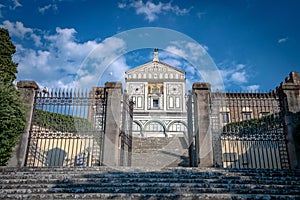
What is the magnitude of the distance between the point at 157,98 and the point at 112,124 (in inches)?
1147

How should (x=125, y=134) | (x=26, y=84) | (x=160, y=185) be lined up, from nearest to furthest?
(x=160, y=185)
(x=26, y=84)
(x=125, y=134)

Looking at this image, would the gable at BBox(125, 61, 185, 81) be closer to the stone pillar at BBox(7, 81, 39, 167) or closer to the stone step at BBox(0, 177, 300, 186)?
the stone pillar at BBox(7, 81, 39, 167)

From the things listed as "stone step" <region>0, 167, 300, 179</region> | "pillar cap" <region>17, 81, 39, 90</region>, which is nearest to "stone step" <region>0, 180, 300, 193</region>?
"stone step" <region>0, 167, 300, 179</region>

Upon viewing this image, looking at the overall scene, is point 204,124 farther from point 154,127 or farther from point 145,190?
point 154,127

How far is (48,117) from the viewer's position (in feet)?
30.6

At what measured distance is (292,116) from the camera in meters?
9.14

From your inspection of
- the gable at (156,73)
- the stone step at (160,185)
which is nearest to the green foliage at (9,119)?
the stone step at (160,185)

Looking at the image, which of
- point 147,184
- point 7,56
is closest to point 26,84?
point 7,56

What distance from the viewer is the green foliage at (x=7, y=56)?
34.7ft

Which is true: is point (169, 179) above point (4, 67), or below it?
below

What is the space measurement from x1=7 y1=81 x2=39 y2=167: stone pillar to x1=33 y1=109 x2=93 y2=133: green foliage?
12.1 inches

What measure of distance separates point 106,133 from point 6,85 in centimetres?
349

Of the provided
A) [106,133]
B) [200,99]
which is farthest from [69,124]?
[200,99]

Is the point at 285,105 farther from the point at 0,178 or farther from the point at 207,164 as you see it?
the point at 0,178
